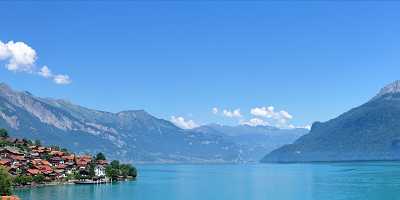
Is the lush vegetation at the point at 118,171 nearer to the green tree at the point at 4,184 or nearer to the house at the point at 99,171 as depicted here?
the house at the point at 99,171

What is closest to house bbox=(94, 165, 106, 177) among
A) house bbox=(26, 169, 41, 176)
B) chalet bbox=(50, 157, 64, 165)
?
chalet bbox=(50, 157, 64, 165)

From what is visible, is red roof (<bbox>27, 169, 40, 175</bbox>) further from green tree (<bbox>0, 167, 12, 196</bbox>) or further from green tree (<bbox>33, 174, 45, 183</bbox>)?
green tree (<bbox>0, 167, 12, 196</bbox>)

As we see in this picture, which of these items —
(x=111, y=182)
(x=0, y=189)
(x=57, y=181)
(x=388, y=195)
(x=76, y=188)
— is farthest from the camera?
(x=111, y=182)

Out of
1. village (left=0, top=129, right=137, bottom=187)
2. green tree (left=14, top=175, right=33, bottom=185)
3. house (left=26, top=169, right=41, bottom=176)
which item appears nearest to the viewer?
green tree (left=14, top=175, right=33, bottom=185)

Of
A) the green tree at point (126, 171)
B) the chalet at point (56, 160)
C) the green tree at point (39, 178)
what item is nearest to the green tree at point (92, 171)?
the chalet at point (56, 160)

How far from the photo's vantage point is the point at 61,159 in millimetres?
149625

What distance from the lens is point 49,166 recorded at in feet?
461

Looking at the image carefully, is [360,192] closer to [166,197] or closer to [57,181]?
[166,197]

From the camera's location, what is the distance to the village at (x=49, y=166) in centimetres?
13150

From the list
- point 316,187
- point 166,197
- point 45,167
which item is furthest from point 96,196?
point 316,187

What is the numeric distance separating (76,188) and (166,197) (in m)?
21.8

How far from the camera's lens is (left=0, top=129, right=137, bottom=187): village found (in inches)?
5177

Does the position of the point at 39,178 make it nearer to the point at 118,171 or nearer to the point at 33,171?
the point at 33,171

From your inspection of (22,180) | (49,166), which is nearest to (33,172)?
(49,166)
